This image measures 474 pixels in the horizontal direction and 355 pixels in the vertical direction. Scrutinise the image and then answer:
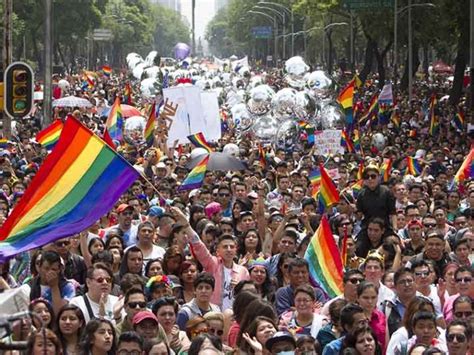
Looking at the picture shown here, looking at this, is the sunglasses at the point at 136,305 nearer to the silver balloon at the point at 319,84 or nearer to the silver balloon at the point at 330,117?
the silver balloon at the point at 330,117

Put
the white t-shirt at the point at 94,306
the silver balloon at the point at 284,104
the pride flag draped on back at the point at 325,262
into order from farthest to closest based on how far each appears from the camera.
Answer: the silver balloon at the point at 284,104
the pride flag draped on back at the point at 325,262
the white t-shirt at the point at 94,306

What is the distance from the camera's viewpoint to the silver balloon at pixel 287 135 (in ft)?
87.5

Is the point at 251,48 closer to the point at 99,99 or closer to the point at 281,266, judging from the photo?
the point at 99,99

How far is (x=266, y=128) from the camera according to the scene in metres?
27.5

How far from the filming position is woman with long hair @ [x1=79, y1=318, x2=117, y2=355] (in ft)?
27.9

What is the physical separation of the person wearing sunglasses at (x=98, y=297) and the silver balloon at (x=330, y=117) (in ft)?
57.9

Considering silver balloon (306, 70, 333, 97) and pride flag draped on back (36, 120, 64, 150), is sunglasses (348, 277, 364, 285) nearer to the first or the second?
pride flag draped on back (36, 120, 64, 150)

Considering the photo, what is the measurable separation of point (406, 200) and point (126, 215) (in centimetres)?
430

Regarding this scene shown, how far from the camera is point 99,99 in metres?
47.3

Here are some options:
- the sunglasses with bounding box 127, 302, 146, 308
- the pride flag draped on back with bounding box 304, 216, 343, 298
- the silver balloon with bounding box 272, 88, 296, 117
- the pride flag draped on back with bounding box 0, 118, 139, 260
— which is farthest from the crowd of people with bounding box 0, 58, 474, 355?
the silver balloon with bounding box 272, 88, 296, 117

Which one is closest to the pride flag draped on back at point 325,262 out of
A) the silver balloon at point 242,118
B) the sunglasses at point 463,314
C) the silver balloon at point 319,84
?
the sunglasses at point 463,314

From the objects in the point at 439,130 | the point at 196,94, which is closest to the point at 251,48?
the point at 439,130

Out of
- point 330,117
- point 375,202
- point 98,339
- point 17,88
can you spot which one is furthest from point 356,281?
point 330,117

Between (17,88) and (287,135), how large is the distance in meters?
9.68
